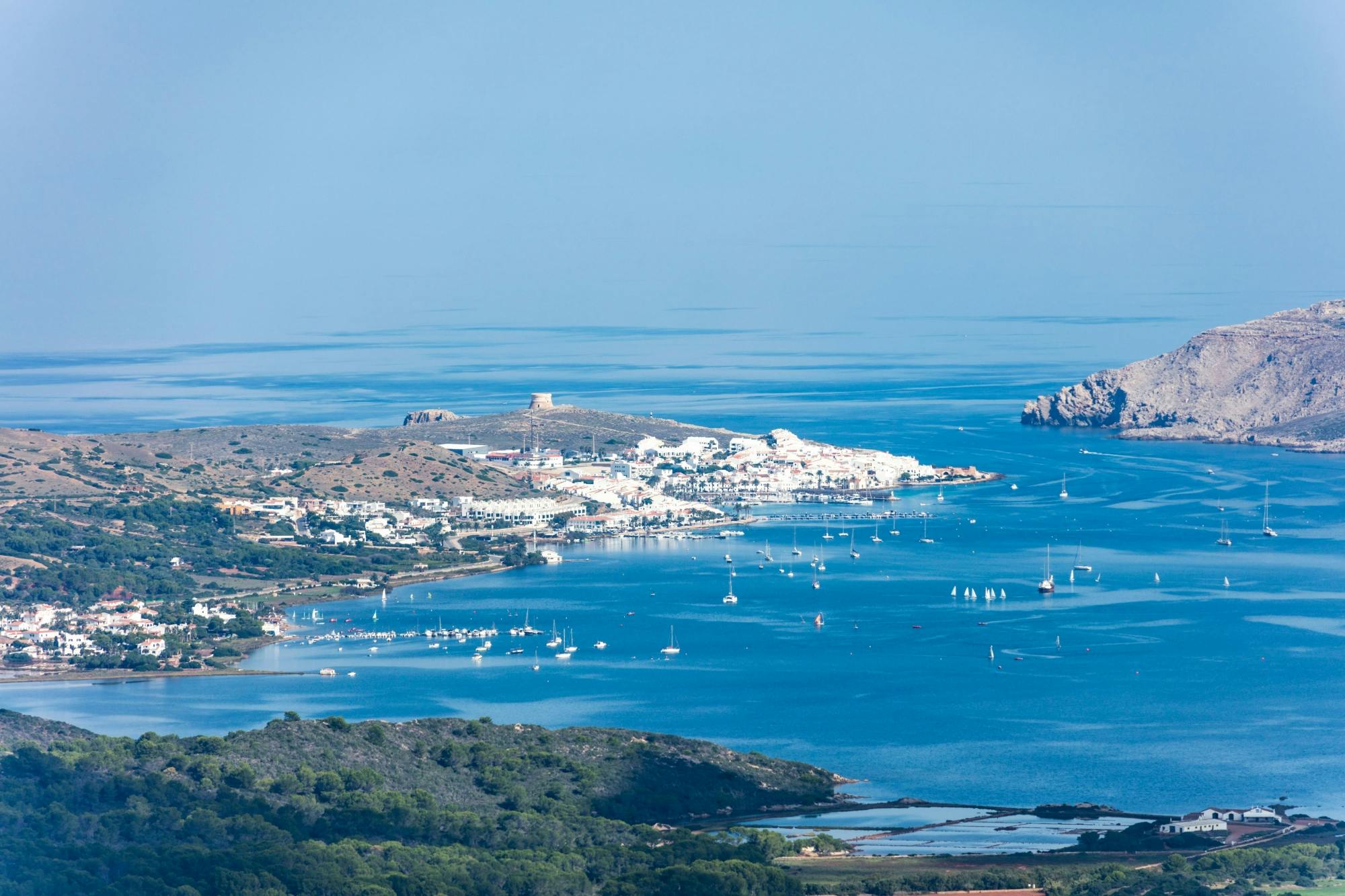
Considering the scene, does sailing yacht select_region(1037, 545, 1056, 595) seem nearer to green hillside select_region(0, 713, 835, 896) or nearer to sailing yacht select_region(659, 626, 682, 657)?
sailing yacht select_region(659, 626, 682, 657)

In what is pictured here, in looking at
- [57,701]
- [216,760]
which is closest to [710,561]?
[57,701]

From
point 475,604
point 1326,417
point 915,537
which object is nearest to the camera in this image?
point 475,604

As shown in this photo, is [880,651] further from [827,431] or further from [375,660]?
[827,431]

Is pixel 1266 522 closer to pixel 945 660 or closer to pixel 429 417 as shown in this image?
pixel 945 660

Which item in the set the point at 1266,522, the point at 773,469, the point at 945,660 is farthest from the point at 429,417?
the point at 945,660

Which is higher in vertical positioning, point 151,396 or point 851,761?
point 151,396

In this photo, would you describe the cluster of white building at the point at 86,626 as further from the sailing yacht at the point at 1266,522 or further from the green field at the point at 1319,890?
the sailing yacht at the point at 1266,522
